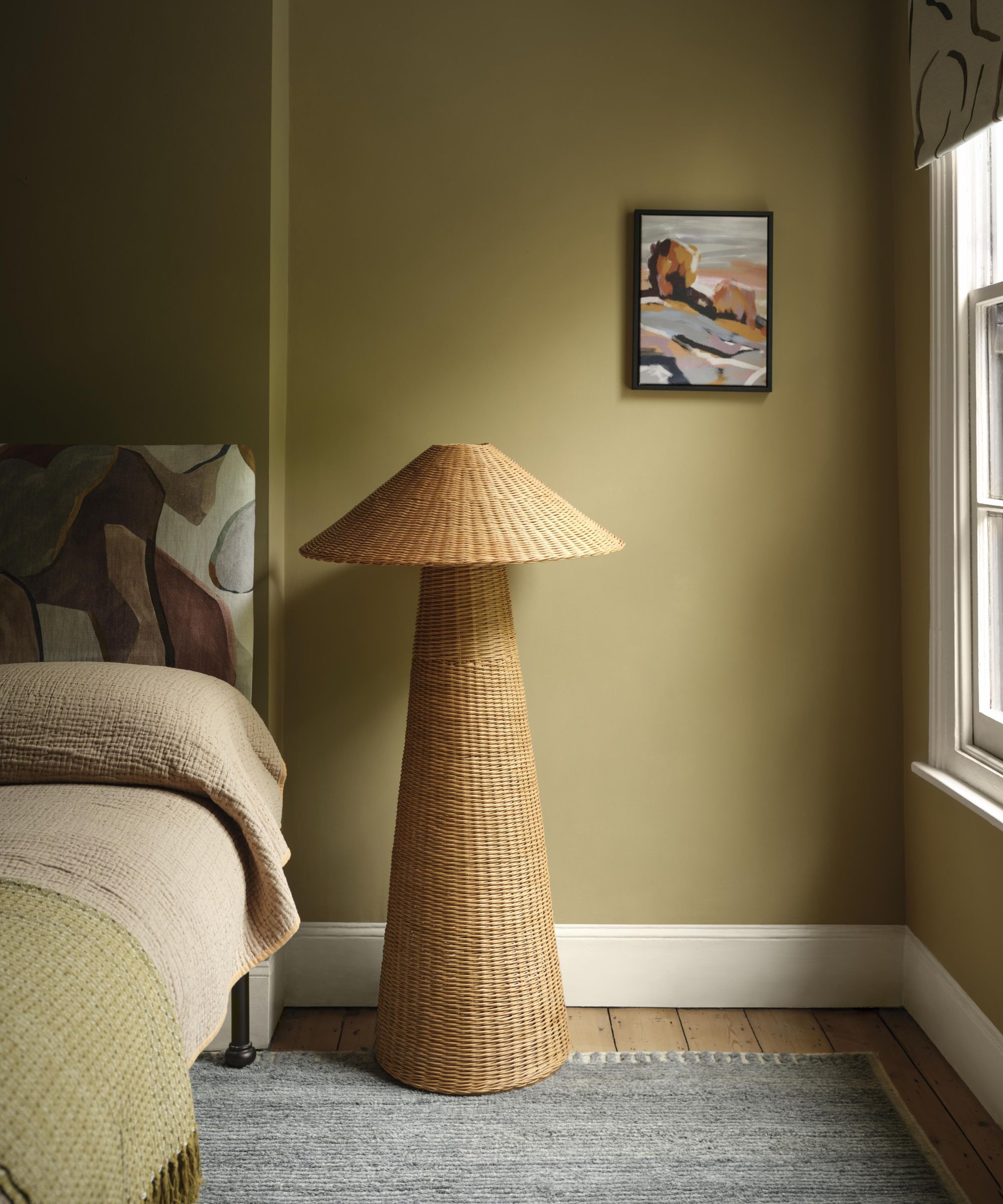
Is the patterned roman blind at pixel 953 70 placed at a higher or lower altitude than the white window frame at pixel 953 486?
higher

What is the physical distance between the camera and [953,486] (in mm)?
2096

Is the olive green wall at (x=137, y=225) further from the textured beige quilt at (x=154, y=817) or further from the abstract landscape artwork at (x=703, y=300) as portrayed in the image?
the abstract landscape artwork at (x=703, y=300)

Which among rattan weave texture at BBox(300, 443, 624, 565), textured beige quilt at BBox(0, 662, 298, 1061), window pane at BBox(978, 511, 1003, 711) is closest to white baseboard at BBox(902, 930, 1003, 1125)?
window pane at BBox(978, 511, 1003, 711)

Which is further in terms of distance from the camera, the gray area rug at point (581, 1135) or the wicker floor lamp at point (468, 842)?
the wicker floor lamp at point (468, 842)

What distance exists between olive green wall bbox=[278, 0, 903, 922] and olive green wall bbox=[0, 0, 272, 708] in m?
0.15

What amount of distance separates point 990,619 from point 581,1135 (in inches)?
53.1

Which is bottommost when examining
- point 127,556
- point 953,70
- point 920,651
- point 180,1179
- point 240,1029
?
point 240,1029

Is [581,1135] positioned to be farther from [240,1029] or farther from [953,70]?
[953,70]

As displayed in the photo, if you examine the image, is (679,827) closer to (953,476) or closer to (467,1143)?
(467,1143)

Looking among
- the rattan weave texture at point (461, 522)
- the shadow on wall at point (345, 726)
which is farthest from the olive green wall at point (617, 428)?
the rattan weave texture at point (461, 522)

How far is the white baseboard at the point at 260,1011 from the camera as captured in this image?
2.18 metres

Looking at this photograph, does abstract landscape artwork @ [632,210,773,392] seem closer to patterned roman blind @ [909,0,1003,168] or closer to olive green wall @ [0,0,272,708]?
patterned roman blind @ [909,0,1003,168]

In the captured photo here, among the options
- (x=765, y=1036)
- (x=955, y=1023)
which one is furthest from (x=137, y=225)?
(x=955, y=1023)

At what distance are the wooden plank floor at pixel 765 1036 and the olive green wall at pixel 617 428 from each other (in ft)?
0.77
